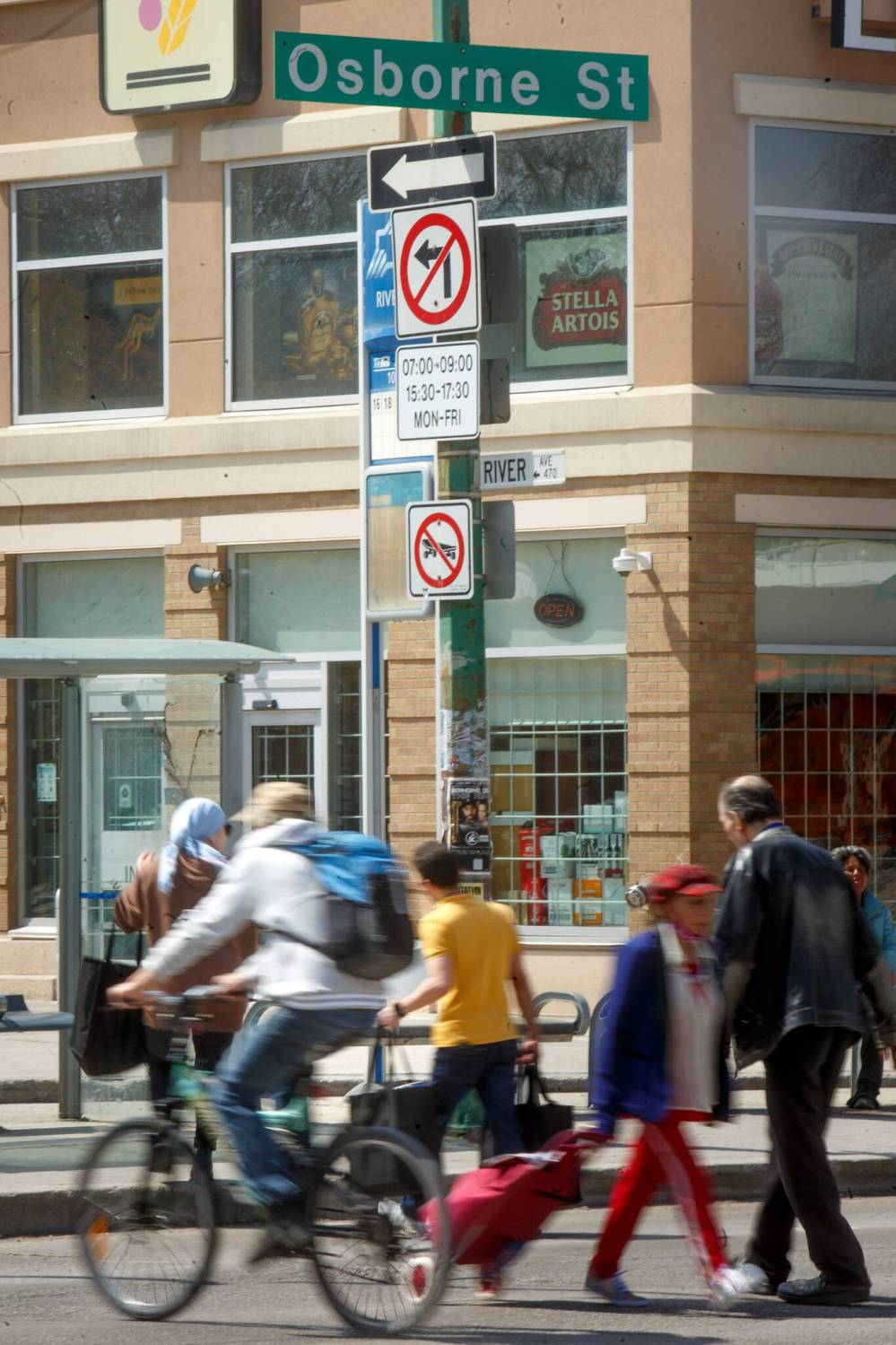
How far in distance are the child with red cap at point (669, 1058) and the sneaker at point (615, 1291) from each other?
157 millimetres

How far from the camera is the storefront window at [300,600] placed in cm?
1588

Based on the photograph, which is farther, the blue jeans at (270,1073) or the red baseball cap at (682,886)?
the red baseball cap at (682,886)

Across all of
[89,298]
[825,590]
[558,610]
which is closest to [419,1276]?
[558,610]

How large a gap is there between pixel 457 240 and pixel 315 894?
4.55 metres

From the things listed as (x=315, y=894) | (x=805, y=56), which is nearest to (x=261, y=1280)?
(x=315, y=894)

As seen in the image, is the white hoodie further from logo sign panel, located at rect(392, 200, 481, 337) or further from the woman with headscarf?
logo sign panel, located at rect(392, 200, 481, 337)

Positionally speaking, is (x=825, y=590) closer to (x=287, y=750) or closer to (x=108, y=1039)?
(x=287, y=750)

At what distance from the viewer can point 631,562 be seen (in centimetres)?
1462

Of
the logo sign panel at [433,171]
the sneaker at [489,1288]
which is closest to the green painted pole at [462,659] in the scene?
the logo sign panel at [433,171]

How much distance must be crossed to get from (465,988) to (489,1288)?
113 cm

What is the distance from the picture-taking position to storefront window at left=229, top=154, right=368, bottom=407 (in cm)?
1584

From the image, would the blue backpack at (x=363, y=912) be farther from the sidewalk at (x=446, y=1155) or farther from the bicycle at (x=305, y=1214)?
the sidewalk at (x=446, y=1155)

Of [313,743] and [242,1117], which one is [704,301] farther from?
[242,1117]

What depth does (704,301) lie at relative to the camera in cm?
1466
